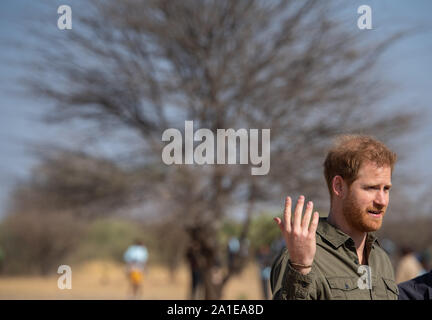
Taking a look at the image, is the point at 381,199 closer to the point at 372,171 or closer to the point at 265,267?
the point at 372,171

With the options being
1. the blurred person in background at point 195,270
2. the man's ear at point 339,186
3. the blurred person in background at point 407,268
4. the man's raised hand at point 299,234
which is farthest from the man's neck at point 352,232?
the blurred person in background at point 195,270

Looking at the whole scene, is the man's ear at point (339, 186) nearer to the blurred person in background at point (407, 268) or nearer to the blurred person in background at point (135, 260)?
the blurred person in background at point (407, 268)

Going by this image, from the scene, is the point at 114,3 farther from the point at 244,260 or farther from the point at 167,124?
the point at 244,260

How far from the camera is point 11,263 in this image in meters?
29.8

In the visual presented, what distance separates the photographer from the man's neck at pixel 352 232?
2842mm

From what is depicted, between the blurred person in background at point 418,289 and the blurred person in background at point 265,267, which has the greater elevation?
the blurred person in background at point 265,267

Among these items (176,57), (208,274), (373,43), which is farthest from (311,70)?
(208,274)

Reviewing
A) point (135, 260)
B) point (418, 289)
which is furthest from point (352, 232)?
point (135, 260)

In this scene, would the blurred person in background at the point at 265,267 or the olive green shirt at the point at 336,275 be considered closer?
the olive green shirt at the point at 336,275

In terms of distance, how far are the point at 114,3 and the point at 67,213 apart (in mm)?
4392

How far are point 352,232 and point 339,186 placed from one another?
0.73ft

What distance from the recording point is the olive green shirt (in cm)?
246

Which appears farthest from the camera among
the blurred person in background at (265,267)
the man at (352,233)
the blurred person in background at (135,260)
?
the blurred person in background at (135,260)

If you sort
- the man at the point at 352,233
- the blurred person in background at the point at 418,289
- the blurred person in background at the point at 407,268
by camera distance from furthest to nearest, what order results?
the blurred person in background at the point at 407,268 < the blurred person in background at the point at 418,289 < the man at the point at 352,233
